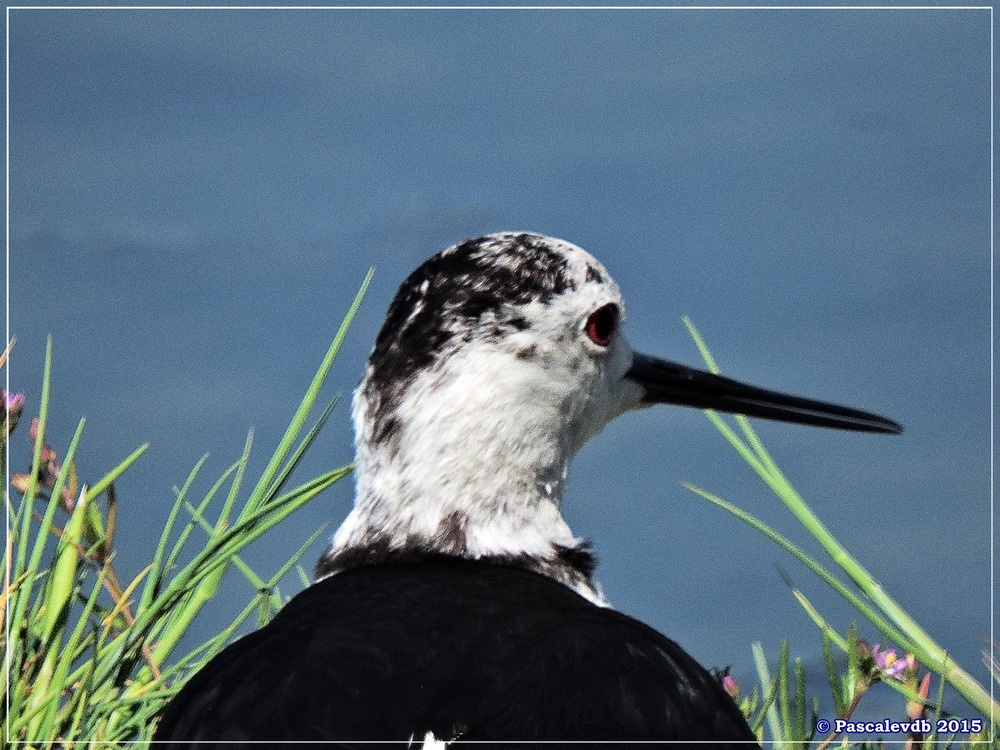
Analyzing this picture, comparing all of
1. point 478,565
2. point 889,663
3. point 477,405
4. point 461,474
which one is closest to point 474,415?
point 477,405

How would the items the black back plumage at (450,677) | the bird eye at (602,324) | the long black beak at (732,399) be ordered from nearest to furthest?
the black back plumage at (450,677) → the bird eye at (602,324) → the long black beak at (732,399)

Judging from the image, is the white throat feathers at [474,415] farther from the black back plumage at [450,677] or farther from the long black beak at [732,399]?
the long black beak at [732,399]

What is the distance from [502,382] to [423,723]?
4.01 feet

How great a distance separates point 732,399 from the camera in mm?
5070

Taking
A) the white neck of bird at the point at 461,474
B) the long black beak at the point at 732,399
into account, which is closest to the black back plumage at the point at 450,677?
the white neck of bird at the point at 461,474

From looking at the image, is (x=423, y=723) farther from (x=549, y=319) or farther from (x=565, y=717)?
(x=549, y=319)

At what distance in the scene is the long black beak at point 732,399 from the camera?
482cm

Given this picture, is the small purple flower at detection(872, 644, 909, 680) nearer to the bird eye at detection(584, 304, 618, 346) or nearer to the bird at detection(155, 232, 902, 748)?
the bird at detection(155, 232, 902, 748)

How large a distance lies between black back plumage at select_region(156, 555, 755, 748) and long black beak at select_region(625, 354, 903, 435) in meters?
1.31

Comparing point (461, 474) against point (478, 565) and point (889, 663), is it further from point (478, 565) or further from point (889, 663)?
point (889, 663)

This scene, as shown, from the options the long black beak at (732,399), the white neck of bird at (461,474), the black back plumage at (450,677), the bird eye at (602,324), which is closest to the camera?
the black back plumage at (450,677)

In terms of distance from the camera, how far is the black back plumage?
3059 mm

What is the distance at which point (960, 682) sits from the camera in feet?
13.7

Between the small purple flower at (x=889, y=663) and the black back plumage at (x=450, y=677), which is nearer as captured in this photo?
the black back plumage at (x=450, y=677)
